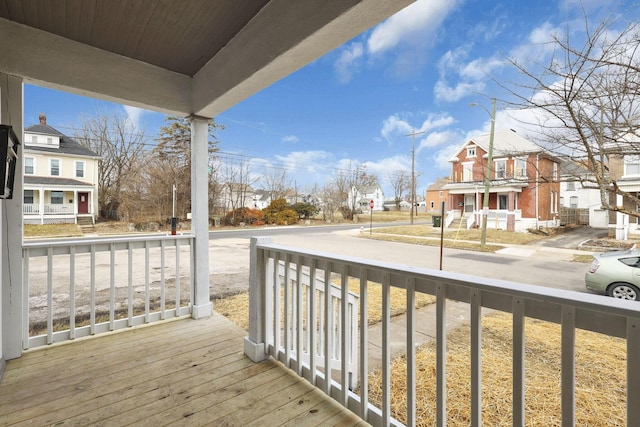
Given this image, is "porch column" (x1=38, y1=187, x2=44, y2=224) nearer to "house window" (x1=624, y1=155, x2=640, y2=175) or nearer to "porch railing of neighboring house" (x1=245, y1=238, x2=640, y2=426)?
"porch railing of neighboring house" (x1=245, y1=238, x2=640, y2=426)

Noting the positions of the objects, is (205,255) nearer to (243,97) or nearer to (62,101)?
(243,97)

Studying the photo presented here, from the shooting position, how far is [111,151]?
337cm

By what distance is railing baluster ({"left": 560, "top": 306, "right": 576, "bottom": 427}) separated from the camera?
740 millimetres

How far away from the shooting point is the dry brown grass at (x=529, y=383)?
1.62 meters

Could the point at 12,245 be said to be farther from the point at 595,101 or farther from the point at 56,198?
the point at 595,101

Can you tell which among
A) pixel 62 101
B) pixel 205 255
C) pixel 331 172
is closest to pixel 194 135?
pixel 205 255

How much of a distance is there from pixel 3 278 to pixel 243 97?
79.1 inches

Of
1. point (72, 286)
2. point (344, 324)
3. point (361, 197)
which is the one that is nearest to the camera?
point (344, 324)

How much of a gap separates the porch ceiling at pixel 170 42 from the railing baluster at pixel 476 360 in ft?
3.86

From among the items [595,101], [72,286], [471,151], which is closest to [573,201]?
[595,101]

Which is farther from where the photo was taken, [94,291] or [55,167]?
[55,167]

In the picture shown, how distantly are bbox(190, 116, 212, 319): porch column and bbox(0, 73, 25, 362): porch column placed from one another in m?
1.10

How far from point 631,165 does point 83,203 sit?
4.77 meters

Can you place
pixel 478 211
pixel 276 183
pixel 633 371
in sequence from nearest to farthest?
1. pixel 633 371
2. pixel 478 211
3. pixel 276 183
